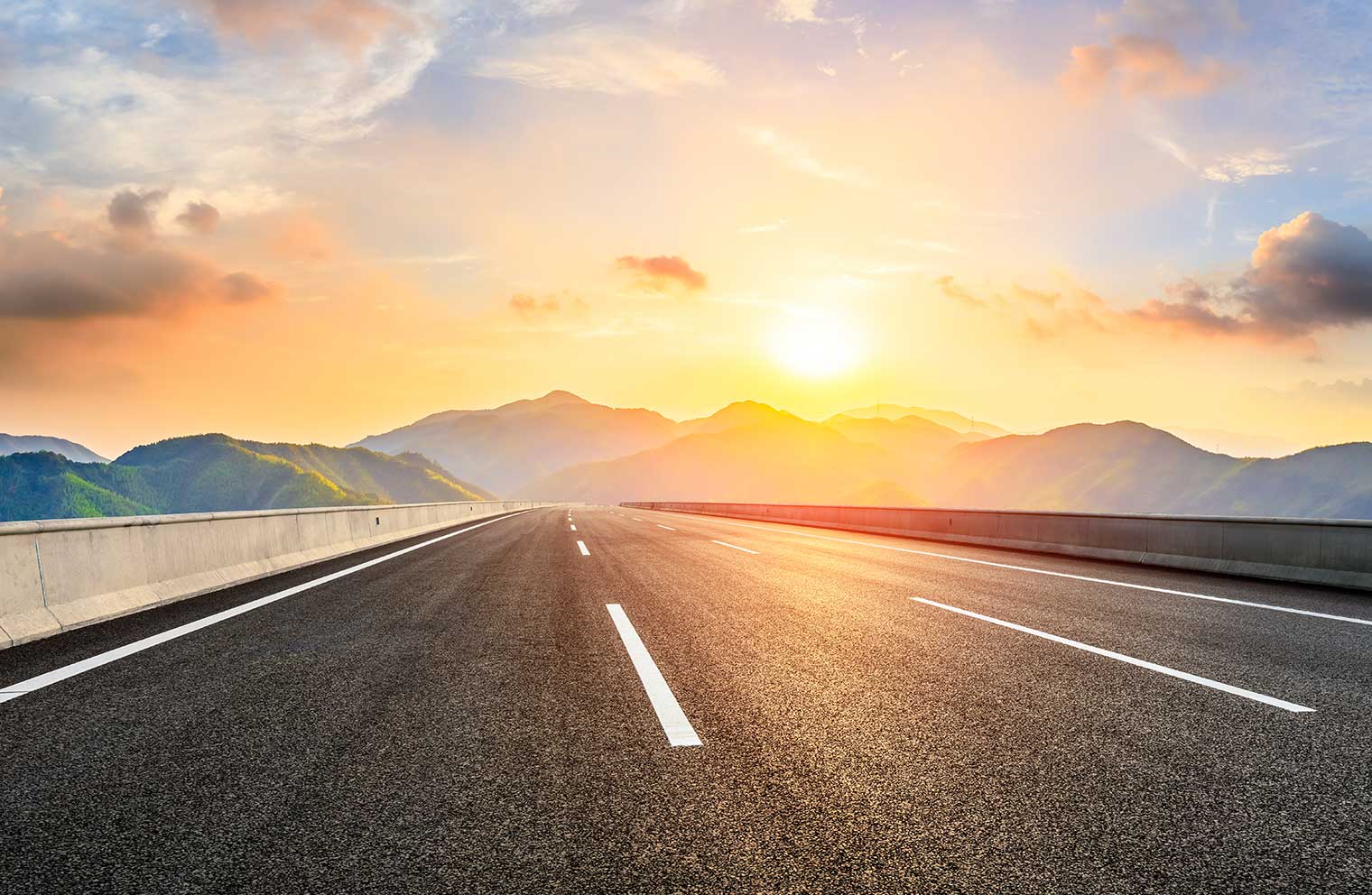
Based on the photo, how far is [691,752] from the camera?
351cm

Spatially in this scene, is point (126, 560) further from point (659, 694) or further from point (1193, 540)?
point (1193, 540)

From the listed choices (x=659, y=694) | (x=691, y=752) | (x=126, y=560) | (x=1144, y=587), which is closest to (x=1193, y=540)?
(x=1144, y=587)

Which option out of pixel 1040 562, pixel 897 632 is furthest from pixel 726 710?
pixel 1040 562

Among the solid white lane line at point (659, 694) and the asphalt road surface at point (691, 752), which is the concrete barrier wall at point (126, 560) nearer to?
the asphalt road surface at point (691, 752)

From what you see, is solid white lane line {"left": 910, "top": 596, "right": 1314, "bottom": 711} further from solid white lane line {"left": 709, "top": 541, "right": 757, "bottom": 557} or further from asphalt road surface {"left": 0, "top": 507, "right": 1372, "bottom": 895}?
solid white lane line {"left": 709, "top": 541, "right": 757, "bottom": 557}

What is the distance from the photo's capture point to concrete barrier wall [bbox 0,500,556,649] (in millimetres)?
6336

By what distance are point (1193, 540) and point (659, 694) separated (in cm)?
1096

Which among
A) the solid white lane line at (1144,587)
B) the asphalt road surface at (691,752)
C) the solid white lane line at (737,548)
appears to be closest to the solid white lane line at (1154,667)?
the asphalt road surface at (691,752)

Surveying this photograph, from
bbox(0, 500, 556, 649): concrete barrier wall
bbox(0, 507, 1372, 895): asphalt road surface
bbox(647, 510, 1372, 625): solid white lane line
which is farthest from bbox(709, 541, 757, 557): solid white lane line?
bbox(0, 500, 556, 649): concrete barrier wall

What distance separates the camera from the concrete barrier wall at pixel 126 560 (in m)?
6.34

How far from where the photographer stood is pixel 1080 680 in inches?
192

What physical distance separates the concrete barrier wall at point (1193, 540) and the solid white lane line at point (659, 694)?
4.98 m

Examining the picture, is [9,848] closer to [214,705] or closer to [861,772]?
[214,705]

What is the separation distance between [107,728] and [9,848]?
4.91 feet
